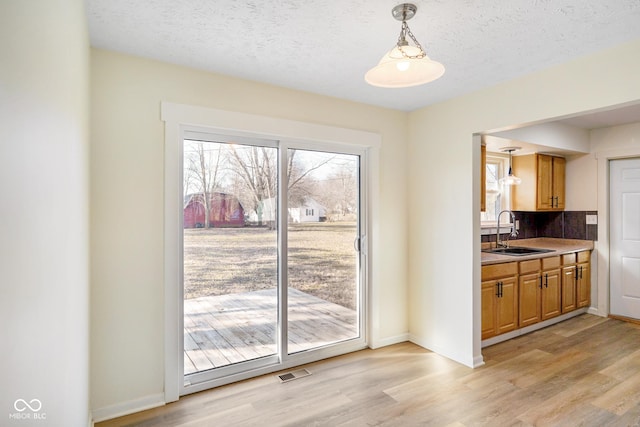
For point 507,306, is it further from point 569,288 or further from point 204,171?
point 204,171

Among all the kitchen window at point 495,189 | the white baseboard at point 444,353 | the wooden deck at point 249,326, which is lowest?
the white baseboard at point 444,353

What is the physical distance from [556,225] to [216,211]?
5.07 m

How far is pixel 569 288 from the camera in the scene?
452cm

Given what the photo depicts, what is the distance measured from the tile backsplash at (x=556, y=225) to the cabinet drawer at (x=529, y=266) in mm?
704

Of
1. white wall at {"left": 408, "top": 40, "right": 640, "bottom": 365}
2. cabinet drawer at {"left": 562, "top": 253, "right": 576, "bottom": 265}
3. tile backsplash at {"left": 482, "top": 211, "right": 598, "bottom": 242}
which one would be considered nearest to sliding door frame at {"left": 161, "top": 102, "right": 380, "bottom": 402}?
white wall at {"left": 408, "top": 40, "right": 640, "bottom": 365}

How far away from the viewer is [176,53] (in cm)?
243

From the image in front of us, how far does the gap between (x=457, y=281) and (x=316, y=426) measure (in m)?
1.88

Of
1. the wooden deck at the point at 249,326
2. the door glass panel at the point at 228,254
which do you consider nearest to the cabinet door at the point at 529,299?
the wooden deck at the point at 249,326

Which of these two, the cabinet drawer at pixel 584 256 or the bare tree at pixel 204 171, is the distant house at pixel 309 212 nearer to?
the bare tree at pixel 204 171

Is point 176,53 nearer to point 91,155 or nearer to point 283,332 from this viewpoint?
point 91,155

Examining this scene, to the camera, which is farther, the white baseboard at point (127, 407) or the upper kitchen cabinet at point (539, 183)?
the upper kitchen cabinet at point (539, 183)

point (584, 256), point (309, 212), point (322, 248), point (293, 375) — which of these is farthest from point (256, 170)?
point (584, 256)

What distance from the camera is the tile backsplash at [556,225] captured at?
4880 mm

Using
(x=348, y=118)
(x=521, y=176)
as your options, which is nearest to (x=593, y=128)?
(x=521, y=176)
